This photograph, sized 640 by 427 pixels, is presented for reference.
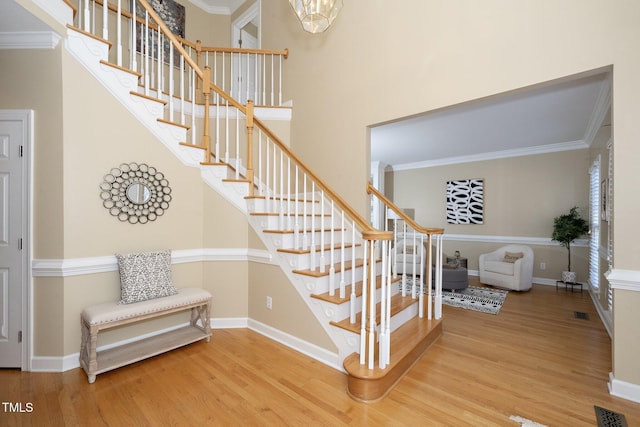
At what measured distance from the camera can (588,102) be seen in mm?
3490

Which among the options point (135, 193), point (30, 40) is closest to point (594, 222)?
point (135, 193)

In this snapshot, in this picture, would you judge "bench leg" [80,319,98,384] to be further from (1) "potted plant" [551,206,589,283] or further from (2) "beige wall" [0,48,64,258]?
(1) "potted plant" [551,206,589,283]

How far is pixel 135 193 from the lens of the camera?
2.71m

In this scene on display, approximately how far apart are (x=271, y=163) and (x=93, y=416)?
9.91 feet

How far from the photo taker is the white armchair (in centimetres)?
486

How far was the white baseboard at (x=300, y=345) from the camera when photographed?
2434 mm

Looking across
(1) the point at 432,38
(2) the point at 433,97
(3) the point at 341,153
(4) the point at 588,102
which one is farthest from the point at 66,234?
(4) the point at 588,102

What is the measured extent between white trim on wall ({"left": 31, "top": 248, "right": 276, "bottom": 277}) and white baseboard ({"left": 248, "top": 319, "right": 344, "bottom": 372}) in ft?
2.35

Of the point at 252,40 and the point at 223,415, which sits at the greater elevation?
the point at 252,40

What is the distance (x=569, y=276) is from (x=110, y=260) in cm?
682

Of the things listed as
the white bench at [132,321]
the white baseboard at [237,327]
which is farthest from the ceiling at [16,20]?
the white baseboard at [237,327]

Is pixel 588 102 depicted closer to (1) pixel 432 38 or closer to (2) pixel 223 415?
(1) pixel 432 38

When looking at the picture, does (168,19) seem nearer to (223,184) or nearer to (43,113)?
(43,113)

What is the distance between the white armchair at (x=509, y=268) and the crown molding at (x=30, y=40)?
6560 millimetres
